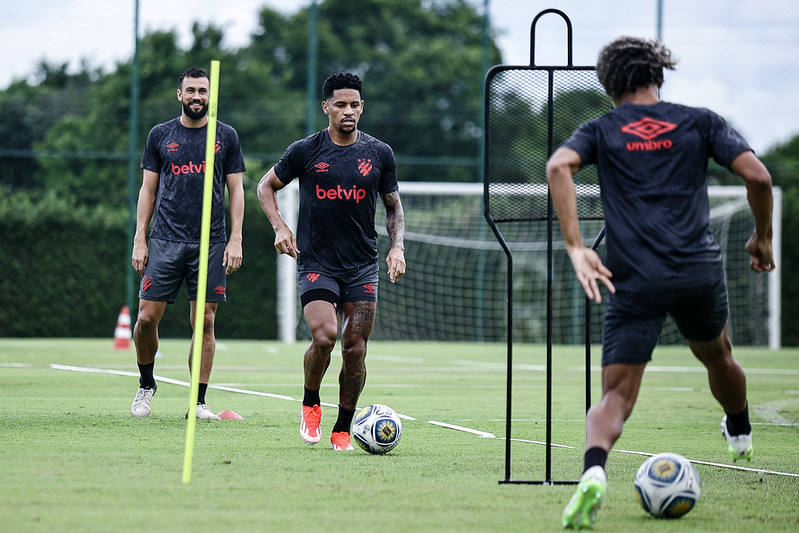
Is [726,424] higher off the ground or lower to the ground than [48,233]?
lower

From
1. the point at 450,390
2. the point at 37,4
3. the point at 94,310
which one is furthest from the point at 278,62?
the point at 450,390

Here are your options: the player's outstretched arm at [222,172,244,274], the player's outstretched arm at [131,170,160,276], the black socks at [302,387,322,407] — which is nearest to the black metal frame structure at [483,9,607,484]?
the black socks at [302,387,322,407]

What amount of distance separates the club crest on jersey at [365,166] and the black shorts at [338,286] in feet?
1.91

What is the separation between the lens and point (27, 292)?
22500 mm

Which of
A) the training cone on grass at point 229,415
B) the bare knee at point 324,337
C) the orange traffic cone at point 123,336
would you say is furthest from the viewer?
the orange traffic cone at point 123,336

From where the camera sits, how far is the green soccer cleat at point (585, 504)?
4.24 meters

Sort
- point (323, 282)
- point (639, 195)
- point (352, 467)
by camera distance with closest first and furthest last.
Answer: point (639, 195) < point (352, 467) < point (323, 282)

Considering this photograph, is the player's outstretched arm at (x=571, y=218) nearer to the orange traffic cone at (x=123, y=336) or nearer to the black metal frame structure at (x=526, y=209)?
the black metal frame structure at (x=526, y=209)

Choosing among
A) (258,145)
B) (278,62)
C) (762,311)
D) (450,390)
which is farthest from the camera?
(278,62)

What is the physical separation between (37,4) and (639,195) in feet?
71.3

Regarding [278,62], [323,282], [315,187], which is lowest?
[323,282]

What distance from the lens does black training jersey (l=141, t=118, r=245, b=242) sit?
816 centimetres

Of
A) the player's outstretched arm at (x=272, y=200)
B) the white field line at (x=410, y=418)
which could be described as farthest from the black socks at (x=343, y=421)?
the white field line at (x=410, y=418)

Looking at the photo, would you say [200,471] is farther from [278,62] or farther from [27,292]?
[278,62]
